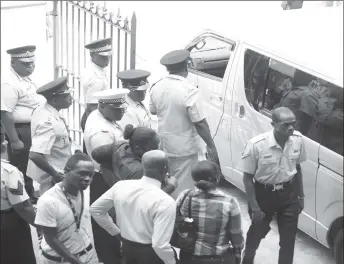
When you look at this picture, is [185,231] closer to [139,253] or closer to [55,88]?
[139,253]

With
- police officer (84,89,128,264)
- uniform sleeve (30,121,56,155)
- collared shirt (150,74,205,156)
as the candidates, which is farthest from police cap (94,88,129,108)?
collared shirt (150,74,205,156)

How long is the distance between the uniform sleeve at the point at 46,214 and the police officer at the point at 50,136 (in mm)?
997

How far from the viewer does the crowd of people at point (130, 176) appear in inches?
154

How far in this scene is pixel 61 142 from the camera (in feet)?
17.0

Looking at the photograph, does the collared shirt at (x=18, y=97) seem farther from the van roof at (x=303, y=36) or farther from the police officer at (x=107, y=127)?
the van roof at (x=303, y=36)

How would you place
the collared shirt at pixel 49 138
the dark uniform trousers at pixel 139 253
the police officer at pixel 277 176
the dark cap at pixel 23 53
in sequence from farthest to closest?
the dark cap at pixel 23 53 < the collared shirt at pixel 49 138 < the police officer at pixel 277 176 < the dark uniform trousers at pixel 139 253

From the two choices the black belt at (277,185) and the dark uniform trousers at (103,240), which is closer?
the black belt at (277,185)

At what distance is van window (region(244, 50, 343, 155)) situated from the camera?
4695 mm

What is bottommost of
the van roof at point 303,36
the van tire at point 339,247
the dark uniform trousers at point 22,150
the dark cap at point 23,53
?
the van tire at point 339,247

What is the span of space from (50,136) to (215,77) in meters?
1.81

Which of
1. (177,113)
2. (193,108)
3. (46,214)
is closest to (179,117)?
(177,113)

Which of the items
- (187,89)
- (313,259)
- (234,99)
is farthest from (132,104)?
(313,259)

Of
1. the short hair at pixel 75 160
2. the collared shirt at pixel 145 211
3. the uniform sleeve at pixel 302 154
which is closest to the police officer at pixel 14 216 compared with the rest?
the short hair at pixel 75 160

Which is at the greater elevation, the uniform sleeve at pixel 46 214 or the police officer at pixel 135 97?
the police officer at pixel 135 97
